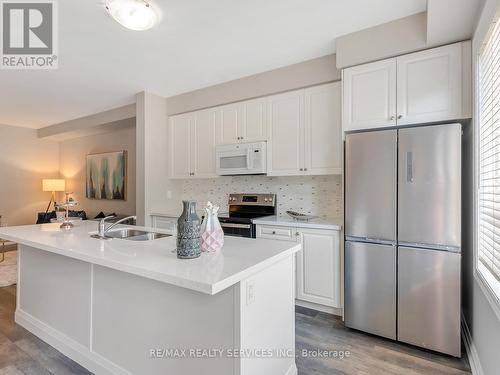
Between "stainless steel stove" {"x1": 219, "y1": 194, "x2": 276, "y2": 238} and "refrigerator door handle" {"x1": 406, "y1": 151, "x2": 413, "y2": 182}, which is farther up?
"refrigerator door handle" {"x1": 406, "y1": 151, "x2": 413, "y2": 182}

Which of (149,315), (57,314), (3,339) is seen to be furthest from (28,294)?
(149,315)

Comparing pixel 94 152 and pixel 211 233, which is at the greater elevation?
pixel 94 152

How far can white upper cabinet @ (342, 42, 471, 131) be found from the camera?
205cm

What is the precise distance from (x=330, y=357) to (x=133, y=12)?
9.28 feet

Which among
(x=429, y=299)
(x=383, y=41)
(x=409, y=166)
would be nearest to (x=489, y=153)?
(x=409, y=166)

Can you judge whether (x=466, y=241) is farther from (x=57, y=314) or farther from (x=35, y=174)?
(x=35, y=174)

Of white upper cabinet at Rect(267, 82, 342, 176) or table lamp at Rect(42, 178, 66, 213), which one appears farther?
table lamp at Rect(42, 178, 66, 213)

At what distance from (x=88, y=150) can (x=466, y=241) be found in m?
6.42

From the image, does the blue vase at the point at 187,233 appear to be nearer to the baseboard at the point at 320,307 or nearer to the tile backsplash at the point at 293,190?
the baseboard at the point at 320,307

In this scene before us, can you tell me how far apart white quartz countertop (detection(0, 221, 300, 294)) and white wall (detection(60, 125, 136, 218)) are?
2.97 meters

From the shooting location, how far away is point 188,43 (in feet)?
8.34

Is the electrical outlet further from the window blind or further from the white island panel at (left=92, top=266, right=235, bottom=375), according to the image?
the window blind

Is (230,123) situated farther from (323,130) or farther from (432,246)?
(432,246)

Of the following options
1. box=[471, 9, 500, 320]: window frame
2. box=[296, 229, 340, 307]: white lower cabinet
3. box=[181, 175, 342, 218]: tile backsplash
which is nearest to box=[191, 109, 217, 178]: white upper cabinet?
box=[181, 175, 342, 218]: tile backsplash
